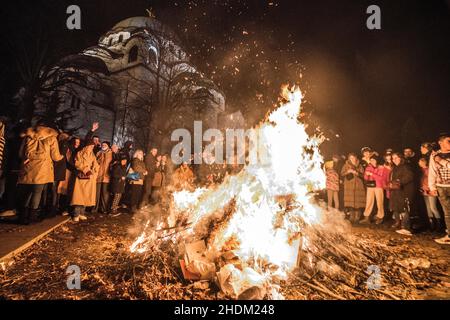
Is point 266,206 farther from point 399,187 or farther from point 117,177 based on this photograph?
point 117,177

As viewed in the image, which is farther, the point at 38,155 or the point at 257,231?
the point at 38,155

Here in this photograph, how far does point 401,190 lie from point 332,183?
6.91 feet

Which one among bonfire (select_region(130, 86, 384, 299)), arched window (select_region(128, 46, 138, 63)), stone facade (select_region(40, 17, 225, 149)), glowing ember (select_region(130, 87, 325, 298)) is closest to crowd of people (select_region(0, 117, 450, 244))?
bonfire (select_region(130, 86, 384, 299))

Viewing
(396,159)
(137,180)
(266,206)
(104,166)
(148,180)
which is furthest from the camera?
(148,180)

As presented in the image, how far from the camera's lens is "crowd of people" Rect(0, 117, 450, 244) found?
5.68 meters

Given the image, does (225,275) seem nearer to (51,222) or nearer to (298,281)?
(298,281)

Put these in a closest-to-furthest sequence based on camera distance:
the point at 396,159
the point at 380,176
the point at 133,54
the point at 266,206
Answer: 1. the point at 266,206
2. the point at 396,159
3. the point at 380,176
4. the point at 133,54

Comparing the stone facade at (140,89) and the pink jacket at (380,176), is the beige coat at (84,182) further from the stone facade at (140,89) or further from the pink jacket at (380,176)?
the stone facade at (140,89)

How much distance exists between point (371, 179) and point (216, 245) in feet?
20.5

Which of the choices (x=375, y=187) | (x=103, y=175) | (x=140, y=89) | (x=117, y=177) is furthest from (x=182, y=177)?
(x=140, y=89)

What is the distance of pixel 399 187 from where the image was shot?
7.10m

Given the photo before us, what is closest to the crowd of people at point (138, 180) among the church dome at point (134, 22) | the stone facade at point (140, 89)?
the stone facade at point (140, 89)

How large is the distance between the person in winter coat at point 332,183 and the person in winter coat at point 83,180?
780 centimetres

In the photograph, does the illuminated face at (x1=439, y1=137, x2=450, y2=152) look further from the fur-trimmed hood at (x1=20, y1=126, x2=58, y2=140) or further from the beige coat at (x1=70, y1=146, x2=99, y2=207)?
the fur-trimmed hood at (x1=20, y1=126, x2=58, y2=140)
